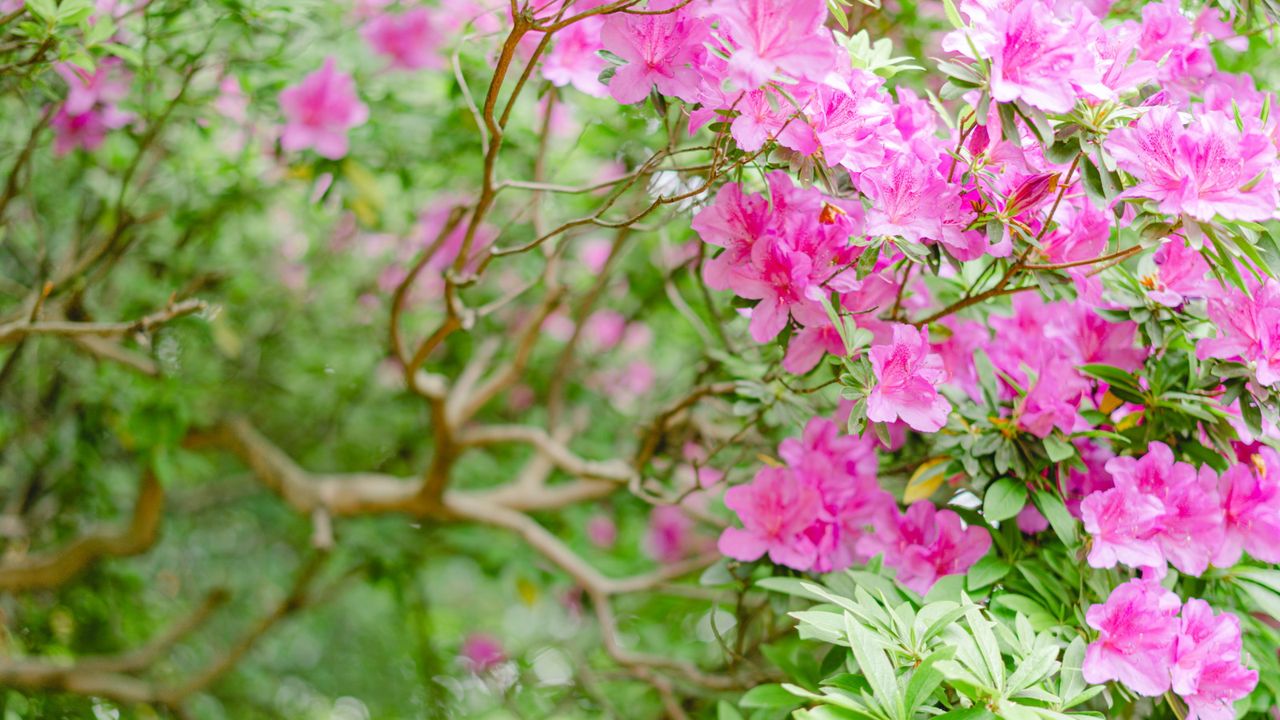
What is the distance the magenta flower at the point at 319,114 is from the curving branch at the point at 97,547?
2.46 ft

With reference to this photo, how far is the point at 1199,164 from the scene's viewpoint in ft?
2.76

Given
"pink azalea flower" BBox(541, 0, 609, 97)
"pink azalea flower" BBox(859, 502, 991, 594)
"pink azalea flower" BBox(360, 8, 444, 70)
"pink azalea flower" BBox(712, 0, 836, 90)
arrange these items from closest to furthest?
"pink azalea flower" BBox(712, 0, 836, 90)
"pink azalea flower" BBox(859, 502, 991, 594)
"pink azalea flower" BBox(541, 0, 609, 97)
"pink azalea flower" BBox(360, 8, 444, 70)

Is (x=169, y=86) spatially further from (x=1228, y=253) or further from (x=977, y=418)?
(x=1228, y=253)

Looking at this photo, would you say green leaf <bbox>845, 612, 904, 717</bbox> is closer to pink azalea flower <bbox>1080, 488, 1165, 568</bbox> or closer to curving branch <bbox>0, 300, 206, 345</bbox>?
pink azalea flower <bbox>1080, 488, 1165, 568</bbox>

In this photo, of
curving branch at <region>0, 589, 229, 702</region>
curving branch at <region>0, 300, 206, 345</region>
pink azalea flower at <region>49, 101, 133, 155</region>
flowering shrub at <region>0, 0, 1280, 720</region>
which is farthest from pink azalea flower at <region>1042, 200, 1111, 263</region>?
curving branch at <region>0, 589, 229, 702</region>

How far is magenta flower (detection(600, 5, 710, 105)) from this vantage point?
872 millimetres

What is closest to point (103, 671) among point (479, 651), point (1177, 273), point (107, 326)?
point (479, 651)

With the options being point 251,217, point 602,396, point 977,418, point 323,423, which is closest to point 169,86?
point 251,217

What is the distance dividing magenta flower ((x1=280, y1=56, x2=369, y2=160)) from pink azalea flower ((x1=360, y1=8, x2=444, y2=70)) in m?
0.30

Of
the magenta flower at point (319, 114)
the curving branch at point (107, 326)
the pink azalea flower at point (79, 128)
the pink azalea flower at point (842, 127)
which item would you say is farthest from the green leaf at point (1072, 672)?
the pink azalea flower at point (79, 128)

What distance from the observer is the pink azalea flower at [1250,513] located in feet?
3.34

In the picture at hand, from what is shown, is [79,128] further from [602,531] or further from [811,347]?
[602,531]

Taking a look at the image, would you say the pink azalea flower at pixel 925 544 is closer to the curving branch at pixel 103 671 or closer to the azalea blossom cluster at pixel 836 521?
the azalea blossom cluster at pixel 836 521

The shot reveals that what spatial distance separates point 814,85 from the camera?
2.76 feet
